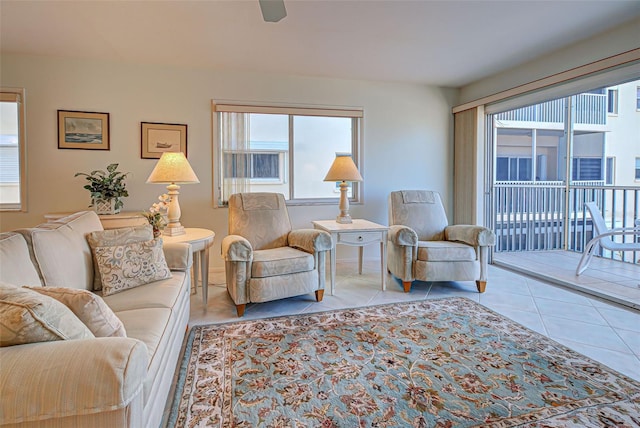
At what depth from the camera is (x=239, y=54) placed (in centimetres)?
353

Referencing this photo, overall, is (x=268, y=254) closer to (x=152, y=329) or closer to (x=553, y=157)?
(x=152, y=329)

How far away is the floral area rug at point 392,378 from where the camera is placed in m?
1.55

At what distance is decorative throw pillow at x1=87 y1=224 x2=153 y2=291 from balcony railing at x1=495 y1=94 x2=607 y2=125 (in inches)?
244

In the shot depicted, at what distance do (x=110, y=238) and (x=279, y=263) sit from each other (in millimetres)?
1218

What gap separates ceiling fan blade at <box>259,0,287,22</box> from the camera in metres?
1.83

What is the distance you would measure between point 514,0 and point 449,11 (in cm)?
44

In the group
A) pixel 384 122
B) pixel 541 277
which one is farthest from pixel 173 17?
pixel 541 277

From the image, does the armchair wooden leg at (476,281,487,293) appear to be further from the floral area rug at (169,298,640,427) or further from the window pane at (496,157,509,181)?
the window pane at (496,157,509,181)

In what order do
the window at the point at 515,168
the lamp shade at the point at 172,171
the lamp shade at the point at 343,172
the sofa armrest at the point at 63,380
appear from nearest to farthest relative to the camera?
1. the sofa armrest at the point at 63,380
2. the lamp shade at the point at 172,171
3. the lamp shade at the point at 343,172
4. the window at the point at 515,168

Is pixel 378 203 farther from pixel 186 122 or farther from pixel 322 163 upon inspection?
pixel 186 122

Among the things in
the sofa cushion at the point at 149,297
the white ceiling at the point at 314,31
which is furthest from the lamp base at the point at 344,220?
the sofa cushion at the point at 149,297

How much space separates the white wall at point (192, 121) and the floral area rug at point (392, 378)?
84.2 inches

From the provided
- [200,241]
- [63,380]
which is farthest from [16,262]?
[200,241]

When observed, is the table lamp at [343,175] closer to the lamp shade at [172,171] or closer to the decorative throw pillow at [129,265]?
the lamp shade at [172,171]
